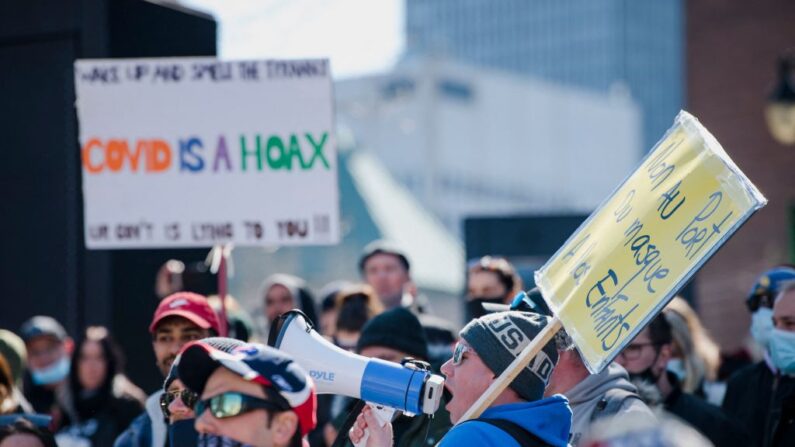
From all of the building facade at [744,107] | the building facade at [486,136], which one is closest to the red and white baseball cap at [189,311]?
the building facade at [744,107]

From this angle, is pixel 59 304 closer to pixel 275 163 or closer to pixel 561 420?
pixel 275 163

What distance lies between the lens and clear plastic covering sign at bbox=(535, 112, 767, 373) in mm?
4004

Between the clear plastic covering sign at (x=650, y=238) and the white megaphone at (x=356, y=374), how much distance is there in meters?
0.48

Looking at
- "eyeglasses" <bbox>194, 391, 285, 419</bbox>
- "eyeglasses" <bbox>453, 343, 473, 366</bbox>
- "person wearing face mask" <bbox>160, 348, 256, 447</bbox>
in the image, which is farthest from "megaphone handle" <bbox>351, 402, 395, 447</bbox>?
"eyeglasses" <bbox>194, 391, 285, 419</bbox>

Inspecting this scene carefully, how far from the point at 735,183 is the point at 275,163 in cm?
350

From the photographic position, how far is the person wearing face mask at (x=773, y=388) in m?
5.94

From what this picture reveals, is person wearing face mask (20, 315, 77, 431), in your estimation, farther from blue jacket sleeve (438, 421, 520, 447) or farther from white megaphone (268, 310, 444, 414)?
blue jacket sleeve (438, 421, 520, 447)

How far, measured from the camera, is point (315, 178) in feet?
23.1

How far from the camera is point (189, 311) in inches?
221

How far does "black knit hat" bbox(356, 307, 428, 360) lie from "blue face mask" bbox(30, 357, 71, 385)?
311 cm

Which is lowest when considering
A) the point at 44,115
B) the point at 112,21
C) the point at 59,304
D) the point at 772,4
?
the point at 59,304

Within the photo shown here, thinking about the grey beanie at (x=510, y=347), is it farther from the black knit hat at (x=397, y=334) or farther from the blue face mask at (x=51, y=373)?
the blue face mask at (x=51, y=373)

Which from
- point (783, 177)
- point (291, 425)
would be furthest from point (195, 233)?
point (783, 177)

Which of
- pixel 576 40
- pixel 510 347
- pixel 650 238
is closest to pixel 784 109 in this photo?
pixel 650 238
